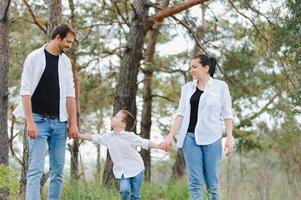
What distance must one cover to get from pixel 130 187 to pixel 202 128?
117 cm

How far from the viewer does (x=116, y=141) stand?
22.4 ft

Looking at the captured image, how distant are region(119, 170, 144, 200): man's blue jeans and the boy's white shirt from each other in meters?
0.06

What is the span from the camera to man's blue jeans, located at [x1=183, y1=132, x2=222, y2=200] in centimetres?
625

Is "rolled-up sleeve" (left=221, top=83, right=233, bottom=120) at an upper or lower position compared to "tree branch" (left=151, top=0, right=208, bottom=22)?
lower

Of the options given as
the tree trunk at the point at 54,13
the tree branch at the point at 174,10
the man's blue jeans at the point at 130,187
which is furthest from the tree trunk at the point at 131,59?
the man's blue jeans at the point at 130,187

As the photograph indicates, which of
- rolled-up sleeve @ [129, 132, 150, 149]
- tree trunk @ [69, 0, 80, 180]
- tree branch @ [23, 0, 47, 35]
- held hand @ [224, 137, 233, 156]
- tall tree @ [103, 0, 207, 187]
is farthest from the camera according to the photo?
tree branch @ [23, 0, 47, 35]

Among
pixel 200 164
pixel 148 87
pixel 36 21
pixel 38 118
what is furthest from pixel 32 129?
pixel 148 87

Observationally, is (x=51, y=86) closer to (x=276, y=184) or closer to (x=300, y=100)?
(x=276, y=184)

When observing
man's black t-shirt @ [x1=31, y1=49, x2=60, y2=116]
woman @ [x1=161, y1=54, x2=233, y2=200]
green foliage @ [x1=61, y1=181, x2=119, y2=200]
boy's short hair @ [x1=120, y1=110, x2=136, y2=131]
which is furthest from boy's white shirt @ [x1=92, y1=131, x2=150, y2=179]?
man's black t-shirt @ [x1=31, y1=49, x2=60, y2=116]

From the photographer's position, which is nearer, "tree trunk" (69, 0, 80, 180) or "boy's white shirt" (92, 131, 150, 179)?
"boy's white shirt" (92, 131, 150, 179)

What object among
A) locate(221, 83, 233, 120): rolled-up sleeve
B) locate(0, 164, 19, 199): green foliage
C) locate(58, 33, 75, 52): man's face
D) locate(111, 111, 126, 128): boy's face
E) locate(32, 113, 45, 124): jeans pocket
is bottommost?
locate(0, 164, 19, 199): green foliage

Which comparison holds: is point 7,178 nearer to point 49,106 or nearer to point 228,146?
point 49,106

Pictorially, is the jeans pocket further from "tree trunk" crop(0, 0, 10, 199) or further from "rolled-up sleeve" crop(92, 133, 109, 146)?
"tree trunk" crop(0, 0, 10, 199)

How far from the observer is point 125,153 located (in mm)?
6836
